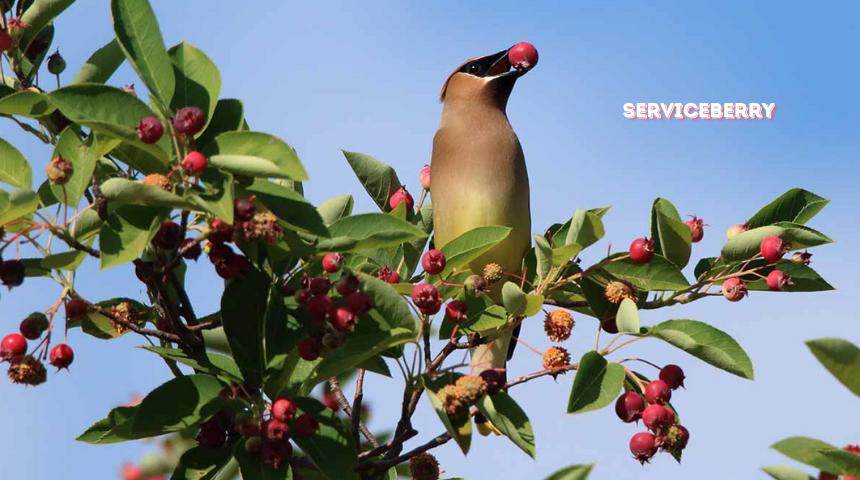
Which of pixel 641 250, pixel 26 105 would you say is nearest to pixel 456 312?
pixel 641 250

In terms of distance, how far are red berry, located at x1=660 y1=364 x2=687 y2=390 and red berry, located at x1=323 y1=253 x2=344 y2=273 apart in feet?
2.99

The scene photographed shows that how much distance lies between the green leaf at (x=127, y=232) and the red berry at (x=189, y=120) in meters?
0.19

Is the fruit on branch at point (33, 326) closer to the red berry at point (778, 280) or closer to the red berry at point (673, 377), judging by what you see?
the red berry at point (673, 377)

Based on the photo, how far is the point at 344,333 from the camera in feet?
8.50

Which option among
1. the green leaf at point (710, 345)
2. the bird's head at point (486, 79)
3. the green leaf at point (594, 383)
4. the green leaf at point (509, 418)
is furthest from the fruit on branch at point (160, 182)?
the bird's head at point (486, 79)

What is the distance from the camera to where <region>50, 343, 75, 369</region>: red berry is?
2.77 meters

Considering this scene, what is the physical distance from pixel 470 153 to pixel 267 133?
74.4 inches

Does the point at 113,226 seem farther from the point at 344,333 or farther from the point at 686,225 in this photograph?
the point at 686,225

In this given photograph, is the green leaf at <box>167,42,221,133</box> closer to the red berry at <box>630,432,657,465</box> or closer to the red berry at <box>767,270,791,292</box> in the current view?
the red berry at <box>630,432,657,465</box>

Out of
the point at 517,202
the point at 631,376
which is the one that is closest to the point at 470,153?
the point at 517,202

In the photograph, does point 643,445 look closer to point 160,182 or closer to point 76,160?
point 160,182

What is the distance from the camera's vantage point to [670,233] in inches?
120

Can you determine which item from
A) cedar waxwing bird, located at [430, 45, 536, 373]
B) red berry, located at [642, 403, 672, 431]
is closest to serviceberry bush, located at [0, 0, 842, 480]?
red berry, located at [642, 403, 672, 431]

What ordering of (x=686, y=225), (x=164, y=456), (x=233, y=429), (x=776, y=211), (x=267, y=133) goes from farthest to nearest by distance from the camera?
1. (x=164, y=456)
2. (x=776, y=211)
3. (x=686, y=225)
4. (x=233, y=429)
5. (x=267, y=133)
